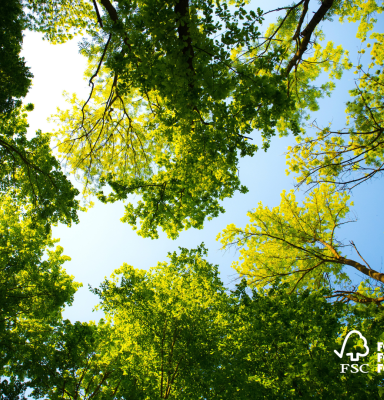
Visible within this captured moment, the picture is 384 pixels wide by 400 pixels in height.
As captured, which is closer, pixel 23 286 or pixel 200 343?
pixel 200 343

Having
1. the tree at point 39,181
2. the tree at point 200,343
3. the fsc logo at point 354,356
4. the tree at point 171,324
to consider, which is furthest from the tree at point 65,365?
the fsc logo at point 354,356

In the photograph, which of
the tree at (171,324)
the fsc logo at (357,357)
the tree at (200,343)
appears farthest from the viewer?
the tree at (171,324)

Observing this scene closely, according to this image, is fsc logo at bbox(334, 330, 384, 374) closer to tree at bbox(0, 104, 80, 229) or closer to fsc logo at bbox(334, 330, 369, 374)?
fsc logo at bbox(334, 330, 369, 374)

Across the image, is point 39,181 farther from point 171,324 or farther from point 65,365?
point 171,324

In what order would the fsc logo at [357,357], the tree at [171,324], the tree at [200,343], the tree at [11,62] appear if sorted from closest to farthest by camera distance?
the fsc logo at [357,357] → the tree at [200,343] → the tree at [11,62] → the tree at [171,324]

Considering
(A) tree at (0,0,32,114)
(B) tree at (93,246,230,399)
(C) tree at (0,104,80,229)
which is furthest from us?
(C) tree at (0,104,80,229)

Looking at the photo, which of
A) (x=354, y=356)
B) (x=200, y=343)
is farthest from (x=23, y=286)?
(x=354, y=356)

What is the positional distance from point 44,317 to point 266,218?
29.6 feet

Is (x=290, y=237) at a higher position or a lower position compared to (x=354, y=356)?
higher

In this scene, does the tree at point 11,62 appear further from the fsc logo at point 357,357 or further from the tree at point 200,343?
the fsc logo at point 357,357

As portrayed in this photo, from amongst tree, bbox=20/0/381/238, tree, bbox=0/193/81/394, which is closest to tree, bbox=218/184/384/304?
tree, bbox=20/0/381/238

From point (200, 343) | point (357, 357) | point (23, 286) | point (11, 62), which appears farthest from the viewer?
point (23, 286)

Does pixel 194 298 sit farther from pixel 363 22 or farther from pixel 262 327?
pixel 363 22

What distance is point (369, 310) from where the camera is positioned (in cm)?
410
